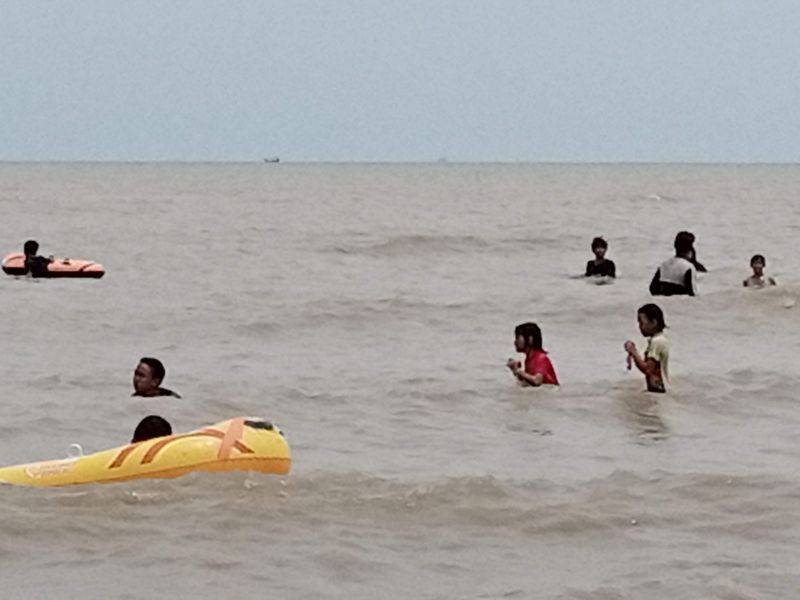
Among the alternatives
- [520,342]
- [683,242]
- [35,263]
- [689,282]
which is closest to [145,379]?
[520,342]

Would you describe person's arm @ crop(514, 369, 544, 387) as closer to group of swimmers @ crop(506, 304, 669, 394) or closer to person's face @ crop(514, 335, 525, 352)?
group of swimmers @ crop(506, 304, 669, 394)

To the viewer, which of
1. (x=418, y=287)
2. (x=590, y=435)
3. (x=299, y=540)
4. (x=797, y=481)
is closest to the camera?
(x=299, y=540)

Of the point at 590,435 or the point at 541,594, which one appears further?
the point at 590,435

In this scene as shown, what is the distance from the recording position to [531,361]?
13.5m

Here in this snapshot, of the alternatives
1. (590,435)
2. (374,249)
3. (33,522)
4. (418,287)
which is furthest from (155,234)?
(33,522)

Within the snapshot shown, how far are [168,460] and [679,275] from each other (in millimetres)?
12012

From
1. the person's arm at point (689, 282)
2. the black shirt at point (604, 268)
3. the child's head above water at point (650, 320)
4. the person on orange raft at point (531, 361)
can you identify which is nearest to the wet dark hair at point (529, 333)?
the person on orange raft at point (531, 361)

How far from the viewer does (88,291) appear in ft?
79.1

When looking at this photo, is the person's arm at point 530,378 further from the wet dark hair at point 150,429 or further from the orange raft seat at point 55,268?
the orange raft seat at point 55,268

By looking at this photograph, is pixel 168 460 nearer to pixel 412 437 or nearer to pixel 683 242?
pixel 412 437

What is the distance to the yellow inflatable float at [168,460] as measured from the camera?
909cm

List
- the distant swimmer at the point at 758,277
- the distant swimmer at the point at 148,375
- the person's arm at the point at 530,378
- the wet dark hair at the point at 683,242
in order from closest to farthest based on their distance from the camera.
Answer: the distant swimmer at the point at 148,375 < the person's arm at the point at 530,378 < the wet dark hair at the point at 683,242 < the distant swimmer at the point at 758,277

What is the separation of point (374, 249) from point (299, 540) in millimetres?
28858

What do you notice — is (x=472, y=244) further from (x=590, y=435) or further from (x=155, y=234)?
(x=590, y=435)
